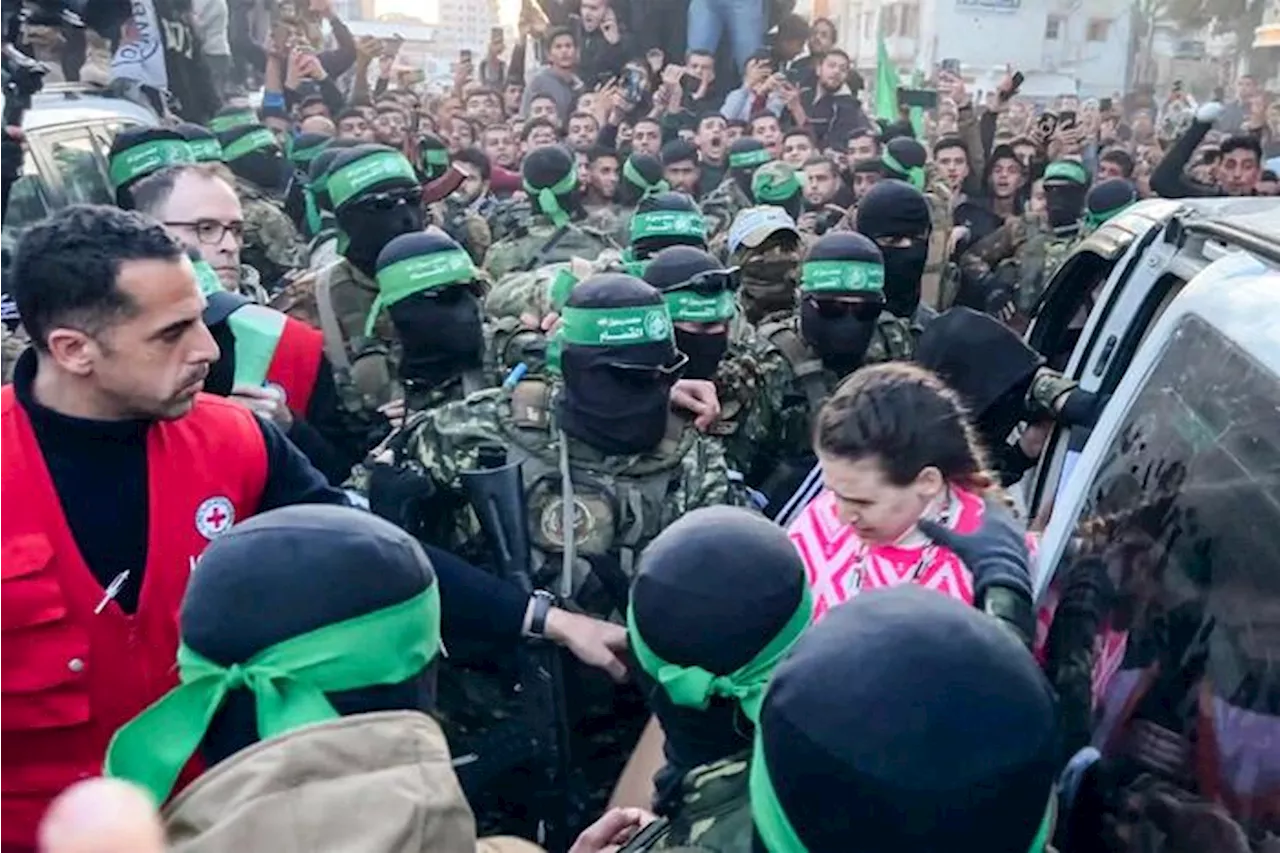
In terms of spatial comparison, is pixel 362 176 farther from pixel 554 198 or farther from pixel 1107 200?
pixel 1107 200

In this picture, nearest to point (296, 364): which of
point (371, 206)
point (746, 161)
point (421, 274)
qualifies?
point (421, 274)

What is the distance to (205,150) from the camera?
579cm

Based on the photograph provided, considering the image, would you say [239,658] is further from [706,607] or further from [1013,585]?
[1013,585]

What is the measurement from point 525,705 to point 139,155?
340 centimetres

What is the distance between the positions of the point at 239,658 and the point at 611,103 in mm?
10382

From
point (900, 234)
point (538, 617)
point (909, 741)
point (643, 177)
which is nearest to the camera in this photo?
point (909, 741)

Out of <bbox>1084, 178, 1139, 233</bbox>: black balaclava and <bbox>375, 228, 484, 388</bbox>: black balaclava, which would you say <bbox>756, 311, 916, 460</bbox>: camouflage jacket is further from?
<bbox>1084, 178, 1139, 233</bbox>: black balaclava

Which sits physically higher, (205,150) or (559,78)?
(205,150)

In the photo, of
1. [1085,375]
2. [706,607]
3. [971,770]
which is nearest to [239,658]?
[706,607]

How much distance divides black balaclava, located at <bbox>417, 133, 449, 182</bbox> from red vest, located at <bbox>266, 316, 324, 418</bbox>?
528 cm

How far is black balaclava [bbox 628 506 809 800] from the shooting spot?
175 cm

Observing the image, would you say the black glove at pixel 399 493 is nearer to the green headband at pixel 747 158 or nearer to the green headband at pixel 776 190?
the green headband at pixel 776 190

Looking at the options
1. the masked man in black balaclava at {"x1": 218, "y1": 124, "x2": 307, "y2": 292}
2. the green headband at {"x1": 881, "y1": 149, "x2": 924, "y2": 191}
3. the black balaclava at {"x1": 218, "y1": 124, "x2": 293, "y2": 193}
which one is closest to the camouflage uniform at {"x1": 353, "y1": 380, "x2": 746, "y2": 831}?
the masked man in black balaclava at {"x1": 218, "y1": 124, "x2": 307, "y2": 292}

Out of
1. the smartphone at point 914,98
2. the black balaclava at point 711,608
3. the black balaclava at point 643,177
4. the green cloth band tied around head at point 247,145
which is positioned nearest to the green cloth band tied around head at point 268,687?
the black balaclava at point 711,608
